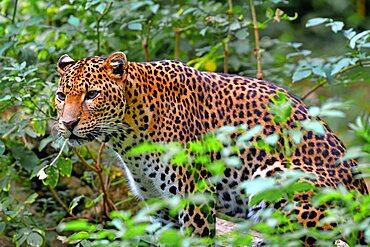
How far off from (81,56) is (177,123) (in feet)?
9.50

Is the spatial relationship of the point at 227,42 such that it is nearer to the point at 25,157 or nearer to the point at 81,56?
the point at 81,56

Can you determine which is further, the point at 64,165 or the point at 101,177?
the point at 101,177

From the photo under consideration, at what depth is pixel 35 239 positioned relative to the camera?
7.94 metres

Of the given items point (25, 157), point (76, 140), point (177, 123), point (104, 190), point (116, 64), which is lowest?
point (104, 190)

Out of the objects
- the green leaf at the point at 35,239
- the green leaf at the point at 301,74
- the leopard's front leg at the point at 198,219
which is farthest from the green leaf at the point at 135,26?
the leopard's front leg at the point at 198,219

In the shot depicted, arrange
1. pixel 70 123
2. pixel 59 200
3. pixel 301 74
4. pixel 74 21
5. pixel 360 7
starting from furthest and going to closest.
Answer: pixel 360 7 < pixel 74 21 < pixel 59 200 < pixel 301 74 < pixel 70 123

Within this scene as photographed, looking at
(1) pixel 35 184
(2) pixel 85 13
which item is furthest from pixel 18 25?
(1) pixel 35 184

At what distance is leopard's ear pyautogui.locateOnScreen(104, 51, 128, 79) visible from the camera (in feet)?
23.1

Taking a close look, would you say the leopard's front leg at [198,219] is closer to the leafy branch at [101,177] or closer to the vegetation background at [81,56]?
the vegetation background at [81,56]

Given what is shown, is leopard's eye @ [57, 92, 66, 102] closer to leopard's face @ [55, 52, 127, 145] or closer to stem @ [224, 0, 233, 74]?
leopard's face @ [55, 52, 127, 145]

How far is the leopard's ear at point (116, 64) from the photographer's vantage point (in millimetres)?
7055

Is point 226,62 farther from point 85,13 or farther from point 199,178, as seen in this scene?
point 199,178

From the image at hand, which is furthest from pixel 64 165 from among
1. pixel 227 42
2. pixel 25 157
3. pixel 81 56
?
pixel 227 42

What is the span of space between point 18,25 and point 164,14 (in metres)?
1.72
